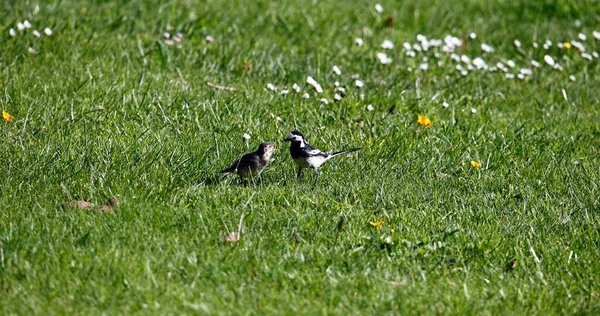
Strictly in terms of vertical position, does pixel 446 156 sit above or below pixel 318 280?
below

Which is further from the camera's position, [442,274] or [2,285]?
[442,274]

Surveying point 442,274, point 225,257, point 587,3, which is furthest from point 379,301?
point 587,3

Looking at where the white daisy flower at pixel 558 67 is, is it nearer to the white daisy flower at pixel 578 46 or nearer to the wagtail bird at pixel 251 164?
the white daisy flower at pixel 578 46

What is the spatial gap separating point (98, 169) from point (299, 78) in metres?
2.79

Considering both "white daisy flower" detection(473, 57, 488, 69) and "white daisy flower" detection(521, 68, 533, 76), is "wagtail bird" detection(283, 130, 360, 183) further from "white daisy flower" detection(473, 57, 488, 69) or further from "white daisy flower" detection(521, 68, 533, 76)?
"white daisy flower" detection(521, 68, 533, 76)

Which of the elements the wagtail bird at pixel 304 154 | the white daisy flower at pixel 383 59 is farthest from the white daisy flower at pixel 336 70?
the wagtail bird at pixel 304 154

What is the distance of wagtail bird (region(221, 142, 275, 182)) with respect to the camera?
5691mm

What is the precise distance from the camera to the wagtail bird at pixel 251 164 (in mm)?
5691

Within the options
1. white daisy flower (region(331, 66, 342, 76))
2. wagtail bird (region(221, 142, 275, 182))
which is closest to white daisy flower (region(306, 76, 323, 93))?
white daisy flower (region(331, 66, 342, 76))

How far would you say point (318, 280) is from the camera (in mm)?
4543

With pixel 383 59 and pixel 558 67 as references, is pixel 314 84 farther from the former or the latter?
pixel 558 67

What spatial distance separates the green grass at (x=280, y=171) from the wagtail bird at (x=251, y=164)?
0.12 meters

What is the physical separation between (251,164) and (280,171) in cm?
56

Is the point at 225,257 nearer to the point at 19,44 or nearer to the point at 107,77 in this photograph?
the point at 107,77
